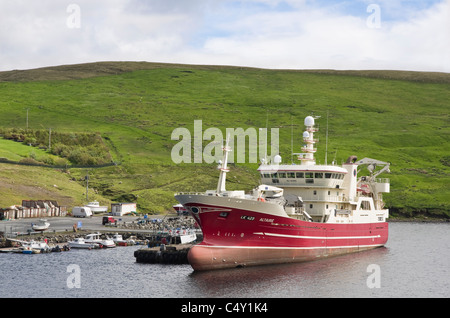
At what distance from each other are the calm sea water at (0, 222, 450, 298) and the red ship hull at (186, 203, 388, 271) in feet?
3.90

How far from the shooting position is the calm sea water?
201ft

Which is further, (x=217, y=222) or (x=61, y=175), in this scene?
(x=61, y=175)

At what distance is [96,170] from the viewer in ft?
532

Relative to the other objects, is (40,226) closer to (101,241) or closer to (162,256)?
(101,241)

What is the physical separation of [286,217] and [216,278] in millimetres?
12317

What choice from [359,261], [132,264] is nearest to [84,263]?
[132,264]

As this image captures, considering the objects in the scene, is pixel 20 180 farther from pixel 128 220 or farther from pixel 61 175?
pixel 128 220

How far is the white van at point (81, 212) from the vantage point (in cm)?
12288

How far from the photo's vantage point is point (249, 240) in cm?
7231

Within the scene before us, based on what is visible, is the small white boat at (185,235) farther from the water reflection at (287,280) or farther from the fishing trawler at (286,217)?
the water reflection at (287,280)

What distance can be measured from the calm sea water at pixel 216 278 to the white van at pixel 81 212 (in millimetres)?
34690

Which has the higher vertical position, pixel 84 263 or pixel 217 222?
pixel 217 222
